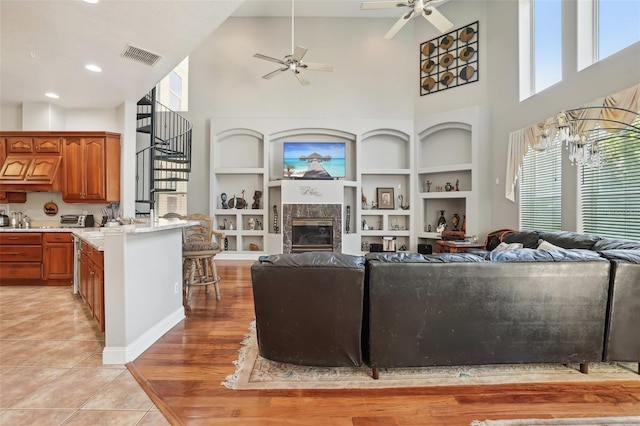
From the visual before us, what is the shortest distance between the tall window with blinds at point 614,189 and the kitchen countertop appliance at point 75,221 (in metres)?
7.53

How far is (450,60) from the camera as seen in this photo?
6.95 metres

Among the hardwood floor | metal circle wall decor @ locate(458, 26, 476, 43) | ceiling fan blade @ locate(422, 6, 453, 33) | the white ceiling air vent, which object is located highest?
metal circle wall decor @ locate(458, 26, 476, 43)

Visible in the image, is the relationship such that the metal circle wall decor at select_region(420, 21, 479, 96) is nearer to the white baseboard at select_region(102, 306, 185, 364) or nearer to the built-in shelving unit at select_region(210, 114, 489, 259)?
the built-in shelving unit at select_region(210, 114, 489, 259)

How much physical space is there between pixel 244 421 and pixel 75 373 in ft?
4.88

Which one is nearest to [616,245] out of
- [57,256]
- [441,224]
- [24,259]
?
[441,224]

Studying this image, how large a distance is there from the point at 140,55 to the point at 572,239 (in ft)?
17.7

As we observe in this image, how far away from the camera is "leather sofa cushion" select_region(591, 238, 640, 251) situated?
2775 mm

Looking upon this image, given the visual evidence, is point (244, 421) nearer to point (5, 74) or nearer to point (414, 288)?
point (414, 288)

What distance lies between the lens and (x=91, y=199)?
18.0ft

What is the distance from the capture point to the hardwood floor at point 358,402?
188cm

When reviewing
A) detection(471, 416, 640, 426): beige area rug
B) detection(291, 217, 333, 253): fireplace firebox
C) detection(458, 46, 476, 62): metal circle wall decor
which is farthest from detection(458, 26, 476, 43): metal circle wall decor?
detection(471, 416, 640, 426): beige area rug

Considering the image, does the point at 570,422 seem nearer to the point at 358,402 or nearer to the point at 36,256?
the point at 358,402

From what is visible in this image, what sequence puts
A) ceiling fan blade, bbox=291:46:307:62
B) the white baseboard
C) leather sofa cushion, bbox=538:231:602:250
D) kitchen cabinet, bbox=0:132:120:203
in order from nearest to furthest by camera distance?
the white baseboard
leather sofa cushion, bbox=538:231:602:250
ceiling fan blade, bbox=291:46:307:62
kitchen cabinet, bbox=0:132:120:203

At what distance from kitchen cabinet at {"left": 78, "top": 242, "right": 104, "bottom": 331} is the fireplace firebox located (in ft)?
13.1
